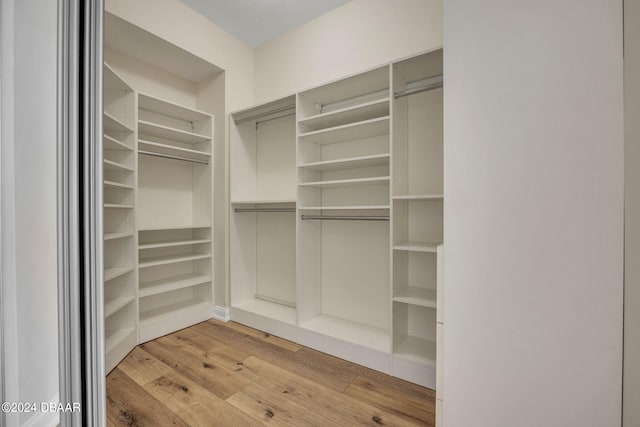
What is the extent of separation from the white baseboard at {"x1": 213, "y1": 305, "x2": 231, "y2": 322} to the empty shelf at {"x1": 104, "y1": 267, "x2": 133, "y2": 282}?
97 cm

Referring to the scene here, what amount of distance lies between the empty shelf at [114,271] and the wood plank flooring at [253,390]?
2.15ft

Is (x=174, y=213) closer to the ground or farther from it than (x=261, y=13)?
closer to the ground

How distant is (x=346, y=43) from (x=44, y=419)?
3024 millimetres

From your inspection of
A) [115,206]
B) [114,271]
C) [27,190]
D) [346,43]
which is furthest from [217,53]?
[27,190]

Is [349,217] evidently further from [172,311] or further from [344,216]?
[172,311]

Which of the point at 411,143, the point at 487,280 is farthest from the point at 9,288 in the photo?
the point at 411,143

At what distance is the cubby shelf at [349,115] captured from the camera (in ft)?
6.26

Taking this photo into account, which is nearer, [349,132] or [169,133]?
[349,132]

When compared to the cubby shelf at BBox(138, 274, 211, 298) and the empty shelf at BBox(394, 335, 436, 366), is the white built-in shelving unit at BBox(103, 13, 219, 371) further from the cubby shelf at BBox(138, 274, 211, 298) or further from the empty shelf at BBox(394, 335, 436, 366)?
the empty shelf at BBox(394, 335, 436, 366)

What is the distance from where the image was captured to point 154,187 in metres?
2.64

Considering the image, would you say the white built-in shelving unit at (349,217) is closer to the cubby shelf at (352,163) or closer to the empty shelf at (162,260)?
the cubby shelf at (352,163)

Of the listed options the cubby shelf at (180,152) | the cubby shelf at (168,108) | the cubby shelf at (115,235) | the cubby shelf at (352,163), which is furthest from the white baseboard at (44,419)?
the cubby shelf at (168,108)

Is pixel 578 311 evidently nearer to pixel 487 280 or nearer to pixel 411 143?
pixel 487 280

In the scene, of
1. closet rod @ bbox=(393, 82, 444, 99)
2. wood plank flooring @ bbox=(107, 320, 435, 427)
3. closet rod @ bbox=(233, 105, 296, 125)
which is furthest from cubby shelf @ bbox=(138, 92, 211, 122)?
wood plank flooring @ bbox=(107, 320, 435, 427)
